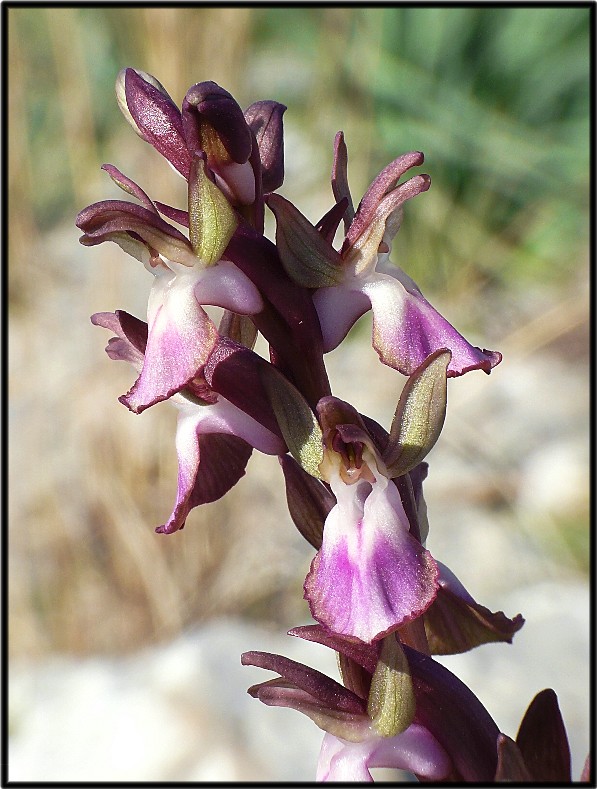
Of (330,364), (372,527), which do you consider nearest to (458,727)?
(372,527)

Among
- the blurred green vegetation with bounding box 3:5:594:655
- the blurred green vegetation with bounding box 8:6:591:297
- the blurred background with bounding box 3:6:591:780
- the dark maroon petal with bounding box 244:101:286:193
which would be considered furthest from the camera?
the blurred green vegetation with bounding box 8:6:591:297

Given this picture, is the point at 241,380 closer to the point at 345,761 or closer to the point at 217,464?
the point at 217,464

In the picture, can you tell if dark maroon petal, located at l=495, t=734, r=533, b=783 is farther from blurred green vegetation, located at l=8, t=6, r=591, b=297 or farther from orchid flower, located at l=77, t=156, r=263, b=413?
blurred green vegetation, located at l=8, t=6, r=591, b=297

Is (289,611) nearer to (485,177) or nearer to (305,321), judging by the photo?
(485,177)

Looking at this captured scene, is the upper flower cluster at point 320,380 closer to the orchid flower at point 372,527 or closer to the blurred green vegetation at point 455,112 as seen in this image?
the orchid flower at point 372,527

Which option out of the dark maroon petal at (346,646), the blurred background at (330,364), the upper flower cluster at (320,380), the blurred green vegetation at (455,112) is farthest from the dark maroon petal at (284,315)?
the blurred green vegetation at (455,112)

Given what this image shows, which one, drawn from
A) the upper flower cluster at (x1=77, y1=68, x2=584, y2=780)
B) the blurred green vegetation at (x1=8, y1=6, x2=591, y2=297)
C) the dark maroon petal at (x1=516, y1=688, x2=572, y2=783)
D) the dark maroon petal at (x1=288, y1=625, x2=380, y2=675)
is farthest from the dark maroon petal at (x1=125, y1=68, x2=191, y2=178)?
the blurred green vegetation at (x1=8, y1=6, x2=591, y2=297)
